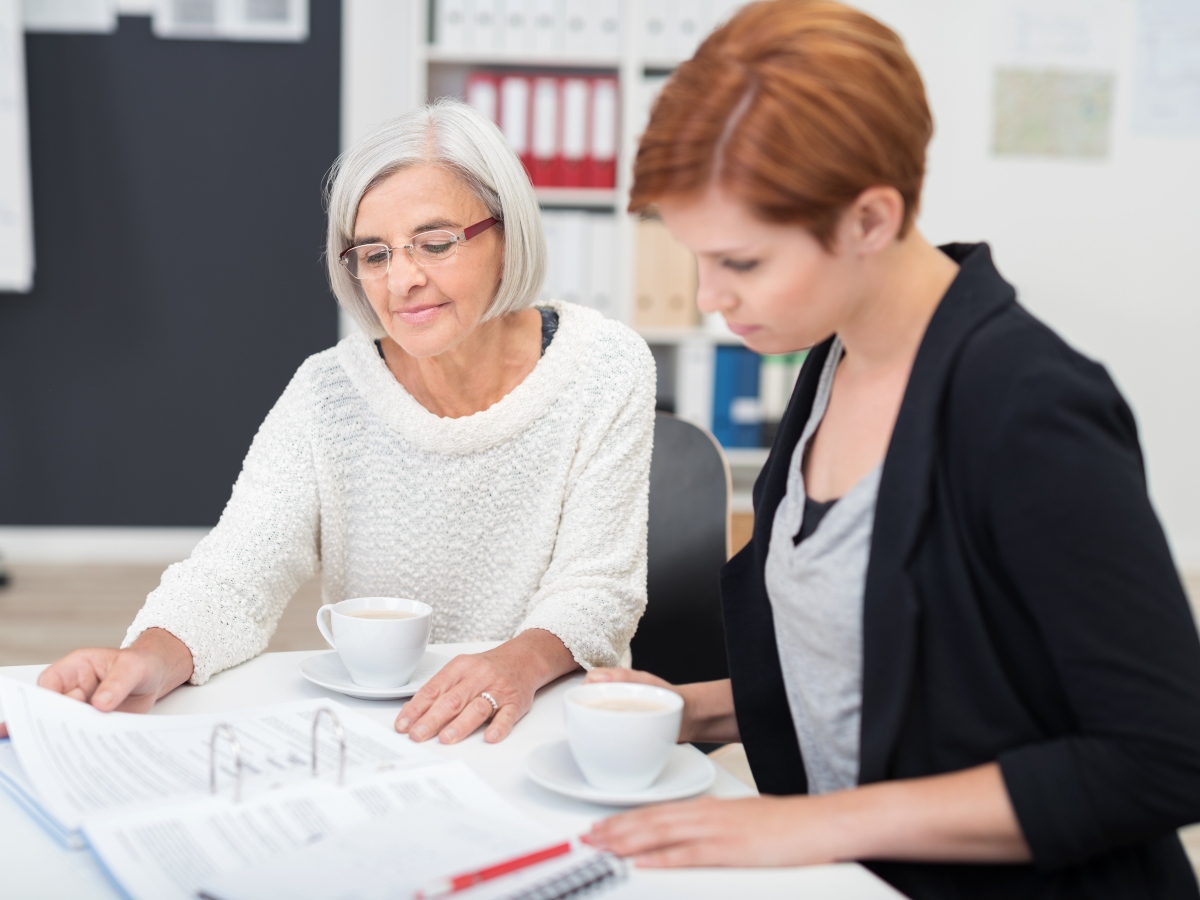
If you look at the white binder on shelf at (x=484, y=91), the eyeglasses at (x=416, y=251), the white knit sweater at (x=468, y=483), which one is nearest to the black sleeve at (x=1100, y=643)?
the white knit sweater at (x=468, y=483)

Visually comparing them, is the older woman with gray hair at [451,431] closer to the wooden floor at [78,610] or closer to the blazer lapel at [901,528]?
the blazer lapel at [901,528]

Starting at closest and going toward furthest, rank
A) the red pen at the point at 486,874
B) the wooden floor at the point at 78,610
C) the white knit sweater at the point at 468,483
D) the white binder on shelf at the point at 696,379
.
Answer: the red pen at the point at 486,874
the white knit sweater at the point at 468,483
the wooden floor at the point at 78,610
the white binder on shelf at the point at 696,379

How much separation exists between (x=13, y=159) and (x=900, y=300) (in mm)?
3740

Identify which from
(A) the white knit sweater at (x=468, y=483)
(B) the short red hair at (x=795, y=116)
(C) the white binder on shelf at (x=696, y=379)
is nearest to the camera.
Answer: (B) the short red hair at (x=795, y=116)

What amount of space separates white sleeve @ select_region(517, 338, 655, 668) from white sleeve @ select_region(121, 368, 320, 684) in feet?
0.99

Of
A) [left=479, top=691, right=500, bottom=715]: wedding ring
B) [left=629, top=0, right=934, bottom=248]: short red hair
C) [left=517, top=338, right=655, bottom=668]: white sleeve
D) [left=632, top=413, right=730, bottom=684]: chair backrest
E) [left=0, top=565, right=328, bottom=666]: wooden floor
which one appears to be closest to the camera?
[left=629, top=0, right=934, bottom=248]: short red hair

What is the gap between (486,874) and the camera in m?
0.67

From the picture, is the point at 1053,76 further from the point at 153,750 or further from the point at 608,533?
the point at 153,750

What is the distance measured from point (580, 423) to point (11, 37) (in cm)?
325

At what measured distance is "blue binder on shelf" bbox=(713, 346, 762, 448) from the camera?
370 centimetres

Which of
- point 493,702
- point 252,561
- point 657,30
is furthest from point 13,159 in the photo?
point 493,702

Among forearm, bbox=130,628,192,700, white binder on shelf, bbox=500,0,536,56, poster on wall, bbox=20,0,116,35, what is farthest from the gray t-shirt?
poster on wall, bbox=20,0,116,35

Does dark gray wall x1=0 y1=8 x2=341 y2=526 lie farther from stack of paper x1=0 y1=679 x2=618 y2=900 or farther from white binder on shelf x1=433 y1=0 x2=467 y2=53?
stack of paper x1=0 y1=679 x2=618 y2=900

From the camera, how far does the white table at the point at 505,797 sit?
0.69 meters
